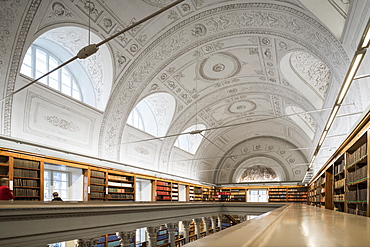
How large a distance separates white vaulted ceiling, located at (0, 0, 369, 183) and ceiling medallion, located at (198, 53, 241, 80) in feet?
0.18

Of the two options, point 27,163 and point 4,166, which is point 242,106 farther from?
point 4,166

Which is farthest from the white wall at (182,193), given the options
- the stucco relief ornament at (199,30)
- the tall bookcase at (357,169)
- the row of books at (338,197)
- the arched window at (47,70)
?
the tall bookcase at (357,169)

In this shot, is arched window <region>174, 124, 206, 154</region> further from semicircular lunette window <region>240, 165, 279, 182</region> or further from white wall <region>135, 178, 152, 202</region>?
semicircular lunette window <region>240, 165, 279, 182</region>

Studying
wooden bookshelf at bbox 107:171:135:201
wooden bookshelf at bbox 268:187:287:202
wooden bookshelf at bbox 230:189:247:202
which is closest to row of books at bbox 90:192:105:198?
wooden bookshelf at bbox 107:171:135:201

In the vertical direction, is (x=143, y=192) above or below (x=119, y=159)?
below

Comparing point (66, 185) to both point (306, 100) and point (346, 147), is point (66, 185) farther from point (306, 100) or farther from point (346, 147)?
point (306, 100)

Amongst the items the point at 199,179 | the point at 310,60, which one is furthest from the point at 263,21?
the point at 199,179

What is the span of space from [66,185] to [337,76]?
431 inches

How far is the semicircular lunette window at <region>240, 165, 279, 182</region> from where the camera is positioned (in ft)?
93.6

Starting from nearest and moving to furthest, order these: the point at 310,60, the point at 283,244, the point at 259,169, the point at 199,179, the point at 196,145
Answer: the point at 283,244 < the point at 310,60 < the point at 196,145 < the point at 199,179 < the point at 259,169

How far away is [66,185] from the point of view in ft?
40.1

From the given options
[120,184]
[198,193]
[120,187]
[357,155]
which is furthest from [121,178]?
[198,193]

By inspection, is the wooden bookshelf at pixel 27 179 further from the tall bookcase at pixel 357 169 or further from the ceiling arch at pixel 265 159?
the ceiling arch at pixel 265 159

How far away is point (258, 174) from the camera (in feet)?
95.6
